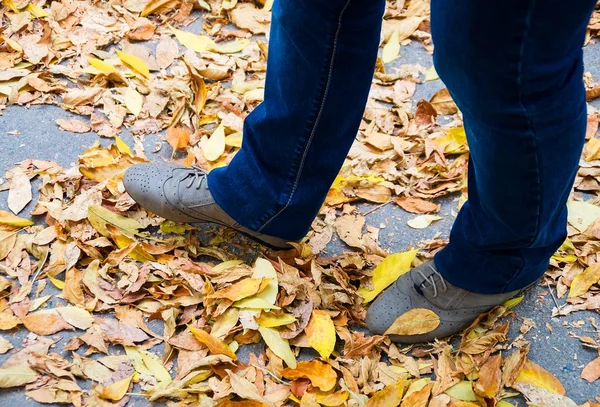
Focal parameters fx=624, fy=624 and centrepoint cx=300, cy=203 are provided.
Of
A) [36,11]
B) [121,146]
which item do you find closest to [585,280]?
[121,146]

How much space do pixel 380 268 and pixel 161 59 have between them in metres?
1.04

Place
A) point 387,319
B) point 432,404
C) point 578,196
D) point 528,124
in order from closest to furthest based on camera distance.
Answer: point 528,124
point 432,404
point 387,319
point 578,196

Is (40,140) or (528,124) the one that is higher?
(528,124)

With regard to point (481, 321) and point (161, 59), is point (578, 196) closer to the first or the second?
point (481, 321)

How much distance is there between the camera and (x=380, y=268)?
1385mm

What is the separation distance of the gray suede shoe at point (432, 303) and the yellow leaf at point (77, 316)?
57 centimetres

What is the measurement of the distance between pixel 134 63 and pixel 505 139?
1.37m

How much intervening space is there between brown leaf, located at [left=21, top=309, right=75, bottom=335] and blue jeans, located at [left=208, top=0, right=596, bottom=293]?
0.41 metres

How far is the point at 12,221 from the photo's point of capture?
1.45 m

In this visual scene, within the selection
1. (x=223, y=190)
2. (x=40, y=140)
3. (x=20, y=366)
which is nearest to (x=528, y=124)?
(x=223, y=190)

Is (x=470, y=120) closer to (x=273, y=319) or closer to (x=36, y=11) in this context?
(x=273, y=319)

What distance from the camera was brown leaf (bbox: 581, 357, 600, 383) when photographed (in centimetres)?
119

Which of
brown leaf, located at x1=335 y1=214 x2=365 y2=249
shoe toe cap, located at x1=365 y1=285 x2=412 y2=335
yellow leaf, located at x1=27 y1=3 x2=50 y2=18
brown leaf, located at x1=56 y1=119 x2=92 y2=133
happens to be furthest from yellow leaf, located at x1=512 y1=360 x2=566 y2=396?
yellow leaf, located at x1=27 y1=3 x2=50 y2=18

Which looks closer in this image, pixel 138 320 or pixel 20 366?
pixel 20 366
